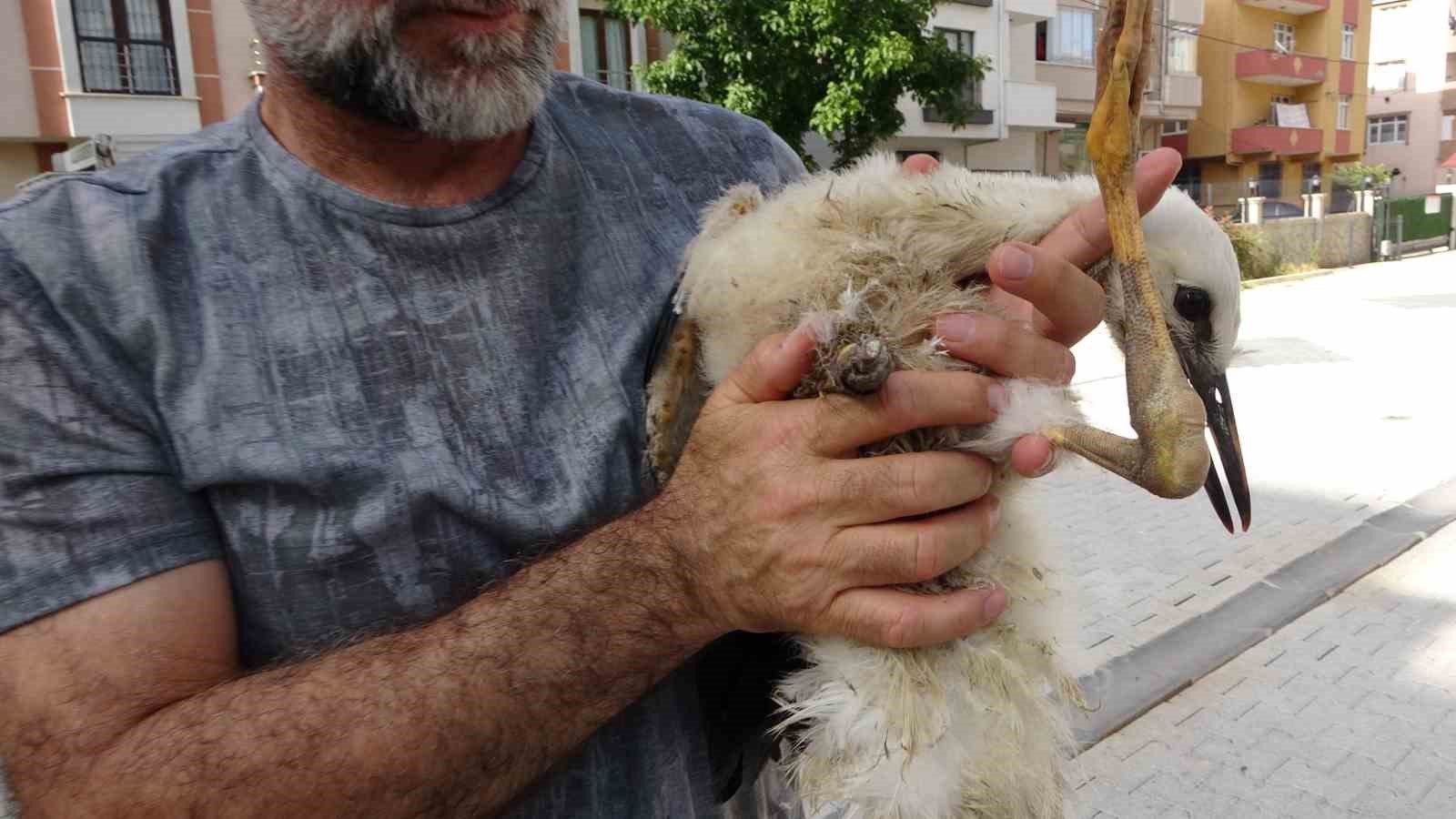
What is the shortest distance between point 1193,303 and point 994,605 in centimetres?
60

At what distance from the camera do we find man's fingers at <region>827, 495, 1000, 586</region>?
116 centimetres

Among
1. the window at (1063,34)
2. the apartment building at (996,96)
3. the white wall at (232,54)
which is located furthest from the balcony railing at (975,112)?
the white wall at (232,54)

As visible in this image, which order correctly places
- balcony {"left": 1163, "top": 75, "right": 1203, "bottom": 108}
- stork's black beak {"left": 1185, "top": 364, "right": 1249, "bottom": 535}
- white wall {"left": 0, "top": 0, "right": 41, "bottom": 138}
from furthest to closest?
balcony {"left": 1163, "top": 75, "right": 1203, "bottom": 108} < white wall {"left": 0, "top": 0, "right": 41, "bottom": 138} < stork's black beak {"left": 1185, "top": 364, "right": 1249, "bottom": 535}

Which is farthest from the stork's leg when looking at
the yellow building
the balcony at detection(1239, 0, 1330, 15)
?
the balcony at detection(1239, 0, 1330, 15)

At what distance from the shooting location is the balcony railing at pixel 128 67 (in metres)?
15.0

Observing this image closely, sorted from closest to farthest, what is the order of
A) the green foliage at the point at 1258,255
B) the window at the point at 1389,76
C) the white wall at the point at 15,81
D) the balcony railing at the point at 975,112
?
1. the white wall at the point at 15,81
2. the green foliage at the point at 1258,255
3. the balcony railing at the point at 975,112
4. the window at the point at 1389,76

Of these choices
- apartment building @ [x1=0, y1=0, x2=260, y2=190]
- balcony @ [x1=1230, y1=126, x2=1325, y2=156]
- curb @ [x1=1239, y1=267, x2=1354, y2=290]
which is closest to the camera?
apartment building @ [x1=0, y1=0, x2=260, y2=190]

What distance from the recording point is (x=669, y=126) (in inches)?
67.6

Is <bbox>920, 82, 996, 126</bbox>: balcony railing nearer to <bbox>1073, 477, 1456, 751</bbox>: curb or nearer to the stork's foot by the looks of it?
<bbox>1073, 477, 1456, 751</bbox>: curb

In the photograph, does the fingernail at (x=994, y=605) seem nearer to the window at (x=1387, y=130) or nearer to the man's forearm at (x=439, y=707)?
the man's forearm at (x=439, y=707)

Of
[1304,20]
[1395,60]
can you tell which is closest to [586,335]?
[1304,20]

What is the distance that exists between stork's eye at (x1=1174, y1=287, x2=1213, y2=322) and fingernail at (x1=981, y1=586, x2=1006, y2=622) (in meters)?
0.57

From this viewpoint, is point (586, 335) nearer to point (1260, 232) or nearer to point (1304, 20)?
point (1260, 232)

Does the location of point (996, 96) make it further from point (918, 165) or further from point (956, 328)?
point (956, 328)
